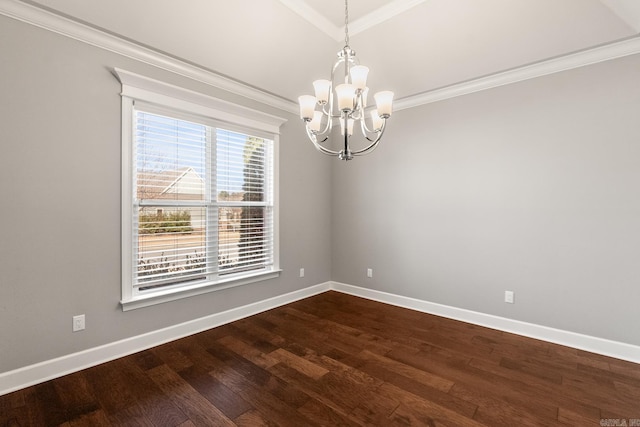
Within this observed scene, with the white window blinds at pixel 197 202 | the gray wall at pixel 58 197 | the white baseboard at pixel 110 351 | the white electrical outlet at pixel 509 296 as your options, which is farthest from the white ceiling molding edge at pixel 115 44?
the white electrical outlet at pixel 509 296

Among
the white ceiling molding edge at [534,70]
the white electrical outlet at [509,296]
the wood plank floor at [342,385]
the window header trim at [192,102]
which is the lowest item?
the wood plank floor at [342,385]

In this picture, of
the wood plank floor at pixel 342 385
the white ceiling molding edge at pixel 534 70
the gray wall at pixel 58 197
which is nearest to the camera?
the wood plank floor at pixel 342 385

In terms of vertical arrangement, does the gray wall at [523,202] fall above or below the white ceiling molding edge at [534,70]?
below

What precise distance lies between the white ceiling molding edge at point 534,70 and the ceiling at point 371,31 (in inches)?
3.1

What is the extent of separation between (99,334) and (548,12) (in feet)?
15.5

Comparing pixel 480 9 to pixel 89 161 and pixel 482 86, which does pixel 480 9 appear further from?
pixel 89 161

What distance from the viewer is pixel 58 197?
2295 mm

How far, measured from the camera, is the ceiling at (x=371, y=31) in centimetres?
241

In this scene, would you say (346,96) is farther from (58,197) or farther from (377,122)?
(58,197)

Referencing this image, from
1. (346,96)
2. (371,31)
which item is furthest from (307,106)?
(371,31)

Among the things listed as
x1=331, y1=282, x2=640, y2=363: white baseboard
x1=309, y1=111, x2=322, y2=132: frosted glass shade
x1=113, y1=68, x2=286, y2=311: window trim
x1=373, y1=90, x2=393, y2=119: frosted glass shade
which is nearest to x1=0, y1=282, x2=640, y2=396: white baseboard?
x1=331, y1=282, x2=640, y2=363: white baseboard

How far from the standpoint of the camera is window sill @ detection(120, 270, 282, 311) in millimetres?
2670

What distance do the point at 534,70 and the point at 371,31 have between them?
5.64ft

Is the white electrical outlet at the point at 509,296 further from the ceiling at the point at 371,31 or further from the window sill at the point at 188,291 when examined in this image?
the window sill at the point at 188,291
